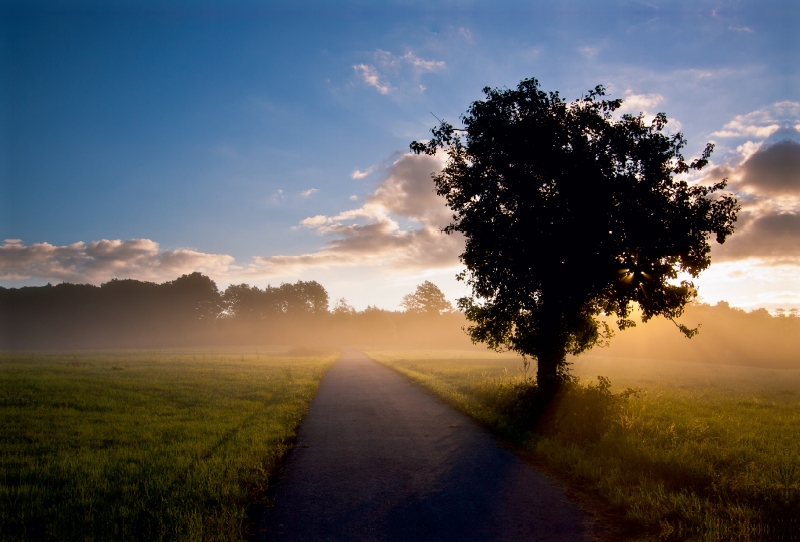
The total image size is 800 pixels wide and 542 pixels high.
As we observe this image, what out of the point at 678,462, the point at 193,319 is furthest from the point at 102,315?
the point at 678,462

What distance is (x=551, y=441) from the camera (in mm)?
9680

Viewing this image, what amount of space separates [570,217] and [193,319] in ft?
394

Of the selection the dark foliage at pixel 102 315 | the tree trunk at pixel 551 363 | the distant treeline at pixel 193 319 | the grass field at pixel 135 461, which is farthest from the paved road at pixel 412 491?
the dark foliage at pixel 102 315

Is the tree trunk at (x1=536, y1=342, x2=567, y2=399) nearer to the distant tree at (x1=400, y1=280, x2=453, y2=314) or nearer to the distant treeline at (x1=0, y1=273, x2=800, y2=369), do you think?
the distant treeline at (x1=0, y1=273, x2=800, y2=369)

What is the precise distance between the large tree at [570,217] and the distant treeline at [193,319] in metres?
76.5

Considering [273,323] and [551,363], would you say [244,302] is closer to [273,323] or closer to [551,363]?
[273,323]

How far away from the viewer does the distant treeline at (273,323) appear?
60.0 m

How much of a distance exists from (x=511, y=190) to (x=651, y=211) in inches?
175

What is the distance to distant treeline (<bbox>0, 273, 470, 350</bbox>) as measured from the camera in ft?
325

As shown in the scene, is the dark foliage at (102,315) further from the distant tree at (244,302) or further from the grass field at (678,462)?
the grass field at (678,462)

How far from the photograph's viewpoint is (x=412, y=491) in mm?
6742

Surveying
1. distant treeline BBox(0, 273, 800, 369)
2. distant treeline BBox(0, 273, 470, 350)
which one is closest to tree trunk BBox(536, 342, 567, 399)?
distant treeline BBox(0, 273, 800, 369)

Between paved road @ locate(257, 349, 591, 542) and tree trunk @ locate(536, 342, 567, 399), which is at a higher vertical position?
tree trunk @ locate(536, 342, 567, 399)

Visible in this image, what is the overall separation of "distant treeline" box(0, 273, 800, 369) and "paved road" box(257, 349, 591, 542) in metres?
59.7
